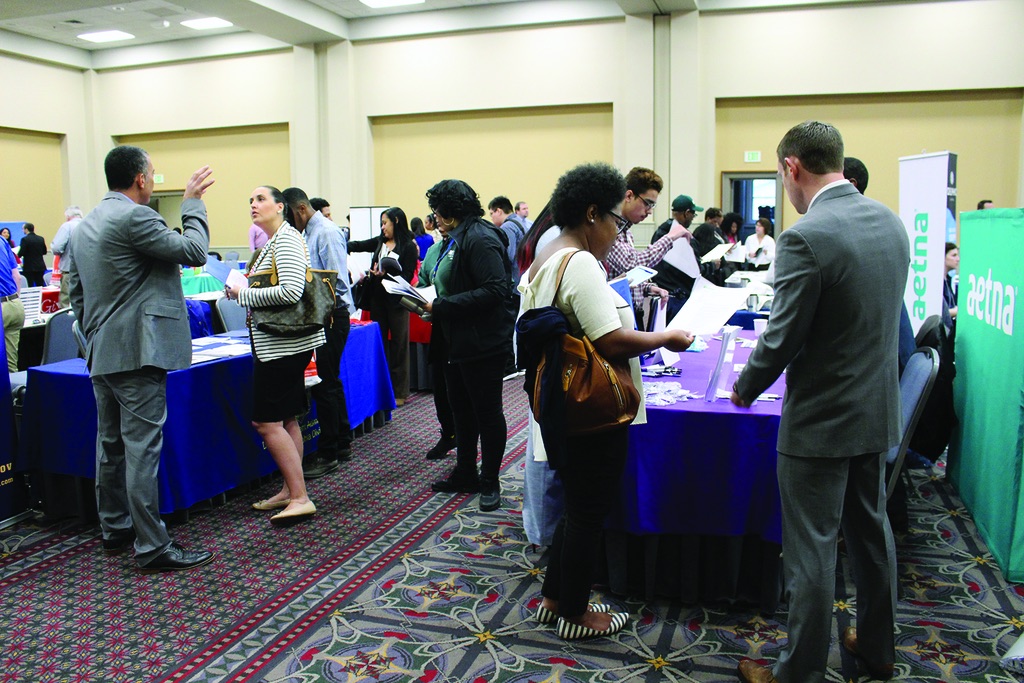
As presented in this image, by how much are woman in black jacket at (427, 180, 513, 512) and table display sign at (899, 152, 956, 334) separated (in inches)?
78.3

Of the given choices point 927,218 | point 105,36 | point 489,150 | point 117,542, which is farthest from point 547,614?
point 105,36

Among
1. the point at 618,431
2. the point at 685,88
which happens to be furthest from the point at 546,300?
the point at 685,88

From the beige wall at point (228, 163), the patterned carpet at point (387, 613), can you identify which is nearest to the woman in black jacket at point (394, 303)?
the patterned carpet at point (387, 613)

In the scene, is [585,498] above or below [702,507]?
above

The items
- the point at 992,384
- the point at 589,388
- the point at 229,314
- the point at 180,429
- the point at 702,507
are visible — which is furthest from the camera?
the point at 229,314

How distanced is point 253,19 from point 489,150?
3838mm

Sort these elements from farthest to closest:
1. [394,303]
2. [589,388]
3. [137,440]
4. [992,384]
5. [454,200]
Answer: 1. [394,303]
2. [454,200]
3. [992,384]
4. [137,440]
5. [589,388]

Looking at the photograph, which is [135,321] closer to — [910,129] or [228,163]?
[910,129]

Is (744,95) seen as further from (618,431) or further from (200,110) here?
(618,431)

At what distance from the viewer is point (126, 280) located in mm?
3012

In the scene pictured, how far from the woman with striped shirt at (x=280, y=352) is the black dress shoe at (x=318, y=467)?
2.14 feet

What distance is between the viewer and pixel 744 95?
1127 cm

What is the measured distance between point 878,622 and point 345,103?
482 inches

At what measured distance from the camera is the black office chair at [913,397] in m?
2.49
